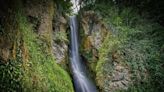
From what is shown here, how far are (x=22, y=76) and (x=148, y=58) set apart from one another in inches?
238

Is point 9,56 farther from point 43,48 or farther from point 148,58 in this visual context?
point 148,58

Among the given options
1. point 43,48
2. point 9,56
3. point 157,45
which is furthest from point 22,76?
point 157,45

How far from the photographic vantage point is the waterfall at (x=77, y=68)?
12.2 m

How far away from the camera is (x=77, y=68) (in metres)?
13.4

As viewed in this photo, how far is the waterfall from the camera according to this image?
12.2 meters

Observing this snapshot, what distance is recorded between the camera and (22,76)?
7.52m

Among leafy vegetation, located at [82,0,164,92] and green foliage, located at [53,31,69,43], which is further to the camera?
green foliage, located at [53,31,69,43]

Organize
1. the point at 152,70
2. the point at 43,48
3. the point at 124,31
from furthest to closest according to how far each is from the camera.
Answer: the point at 124,31 < the point at 152,70 < the point at 43,48

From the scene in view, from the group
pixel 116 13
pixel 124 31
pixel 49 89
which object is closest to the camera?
pixel 49 89

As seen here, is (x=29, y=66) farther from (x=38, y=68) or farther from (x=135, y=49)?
(x=135, y=49)

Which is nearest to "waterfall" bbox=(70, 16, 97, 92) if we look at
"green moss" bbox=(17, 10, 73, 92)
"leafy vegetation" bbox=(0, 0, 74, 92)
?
"green moss" bbox=(17, 10, 73, 92)

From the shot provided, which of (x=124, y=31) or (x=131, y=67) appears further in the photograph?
(x=124, y=31)

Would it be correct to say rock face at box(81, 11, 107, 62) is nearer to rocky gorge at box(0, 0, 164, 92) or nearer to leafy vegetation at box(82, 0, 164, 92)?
rocky gorge at box(0, 0, 164, 92)

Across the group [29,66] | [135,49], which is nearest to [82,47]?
[135,49]
